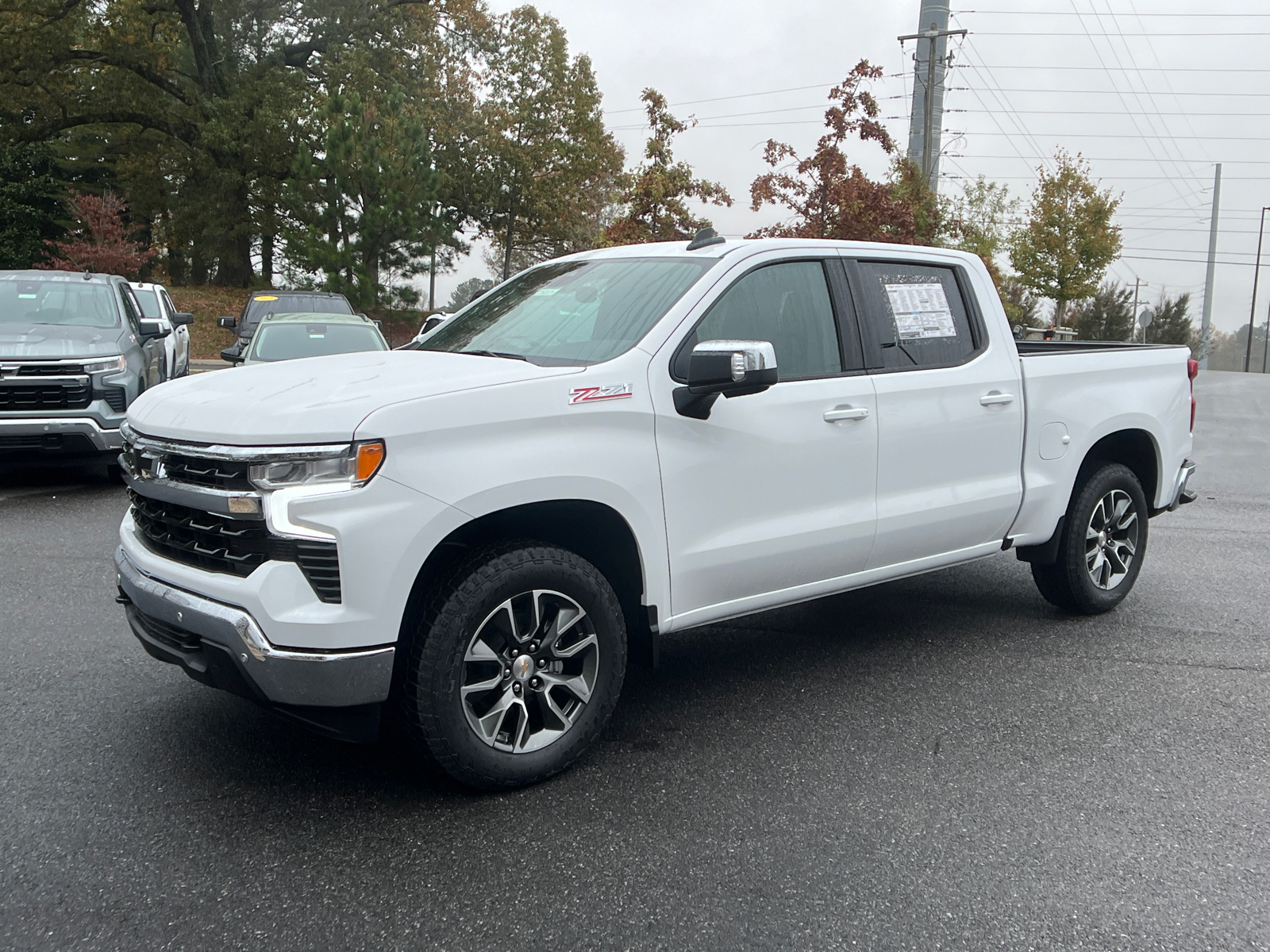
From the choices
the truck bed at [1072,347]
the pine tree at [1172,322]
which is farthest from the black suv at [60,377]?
the pine tree at [1172,322]

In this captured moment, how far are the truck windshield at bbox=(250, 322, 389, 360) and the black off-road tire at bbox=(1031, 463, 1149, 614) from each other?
7945 millimetres

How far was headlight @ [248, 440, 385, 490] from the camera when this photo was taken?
123 inches

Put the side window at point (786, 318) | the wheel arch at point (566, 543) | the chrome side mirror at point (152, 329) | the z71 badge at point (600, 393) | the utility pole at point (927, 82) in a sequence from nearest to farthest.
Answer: the wheel arch at point (566, 543)
the z71 badge at point (600, 393)
the side window at point (786, 318)
the chrome side mirror at point (152, 329)
the utility pole at point (927, 82)

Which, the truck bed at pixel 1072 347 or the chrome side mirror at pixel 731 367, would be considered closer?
the chrome side mirror at pixel 731 367

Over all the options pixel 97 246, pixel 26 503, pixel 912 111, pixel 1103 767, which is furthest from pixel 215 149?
pixel 1103 767

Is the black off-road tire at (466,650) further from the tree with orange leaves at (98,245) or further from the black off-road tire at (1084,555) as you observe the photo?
the tree with orange leaves at (98,245)

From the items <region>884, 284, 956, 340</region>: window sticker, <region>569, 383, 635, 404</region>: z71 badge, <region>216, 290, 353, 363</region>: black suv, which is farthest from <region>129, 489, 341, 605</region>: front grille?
<region>216, 290, 353, 363</region>: black suv

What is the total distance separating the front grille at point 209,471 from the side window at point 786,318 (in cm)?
171

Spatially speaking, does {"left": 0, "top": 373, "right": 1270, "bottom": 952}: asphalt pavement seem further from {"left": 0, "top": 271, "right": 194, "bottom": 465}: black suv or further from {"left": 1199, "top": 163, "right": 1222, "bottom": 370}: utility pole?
{"left": 1199, "top": 163, "right": 1222, "bottom": 370}: utility pole

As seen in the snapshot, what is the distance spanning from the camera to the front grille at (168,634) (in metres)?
3.31

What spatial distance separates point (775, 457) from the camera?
4117 mm

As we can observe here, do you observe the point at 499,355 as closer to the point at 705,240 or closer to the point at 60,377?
the point at 705,240

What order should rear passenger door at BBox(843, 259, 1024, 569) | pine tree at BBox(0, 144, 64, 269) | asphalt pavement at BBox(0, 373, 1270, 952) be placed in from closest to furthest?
asphalt pavement at BBox(0, 373, 1270, 952), rear passenger door at BBox(843, 259, 1024, 569), pine tree at BBox(0, 144, 64, 269)

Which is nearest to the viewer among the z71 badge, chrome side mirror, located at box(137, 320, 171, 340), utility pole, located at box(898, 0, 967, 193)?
the z71 badge
